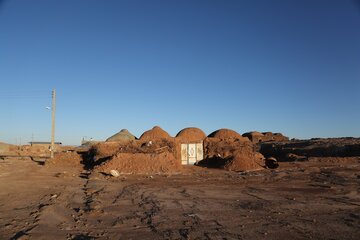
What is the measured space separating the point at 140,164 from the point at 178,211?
1219cm

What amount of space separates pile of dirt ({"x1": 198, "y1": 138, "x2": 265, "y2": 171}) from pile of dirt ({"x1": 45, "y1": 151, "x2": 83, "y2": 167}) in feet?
30.7

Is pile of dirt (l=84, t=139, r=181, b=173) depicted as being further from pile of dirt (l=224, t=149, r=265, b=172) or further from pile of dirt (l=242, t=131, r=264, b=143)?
pile of dirt (l=242, t=131, r=264, b=143)

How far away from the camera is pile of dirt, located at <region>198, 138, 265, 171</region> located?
24.3m

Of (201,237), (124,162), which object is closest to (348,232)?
(201,237)

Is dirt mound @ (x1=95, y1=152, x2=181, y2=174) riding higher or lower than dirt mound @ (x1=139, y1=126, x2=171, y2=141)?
lower

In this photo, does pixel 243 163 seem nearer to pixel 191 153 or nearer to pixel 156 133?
pixel 191 153

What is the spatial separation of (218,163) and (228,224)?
18.8m

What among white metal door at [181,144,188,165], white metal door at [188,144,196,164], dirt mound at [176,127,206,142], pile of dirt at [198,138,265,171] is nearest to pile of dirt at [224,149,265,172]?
pile of dirt at [198,138,265,171]

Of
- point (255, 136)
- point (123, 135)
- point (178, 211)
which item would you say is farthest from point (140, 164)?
point (255, 136)

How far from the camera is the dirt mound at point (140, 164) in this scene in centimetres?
2102

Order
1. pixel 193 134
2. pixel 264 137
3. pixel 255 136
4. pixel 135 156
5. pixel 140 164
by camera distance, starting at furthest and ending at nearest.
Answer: pixel 264 137, pixel 255 136, pixel 193 134, pixel 135 156, pixel 140 164

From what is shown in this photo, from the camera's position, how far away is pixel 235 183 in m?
16.6

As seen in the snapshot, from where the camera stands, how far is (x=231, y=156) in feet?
84.4

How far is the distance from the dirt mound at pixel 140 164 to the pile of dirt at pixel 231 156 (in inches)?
172
